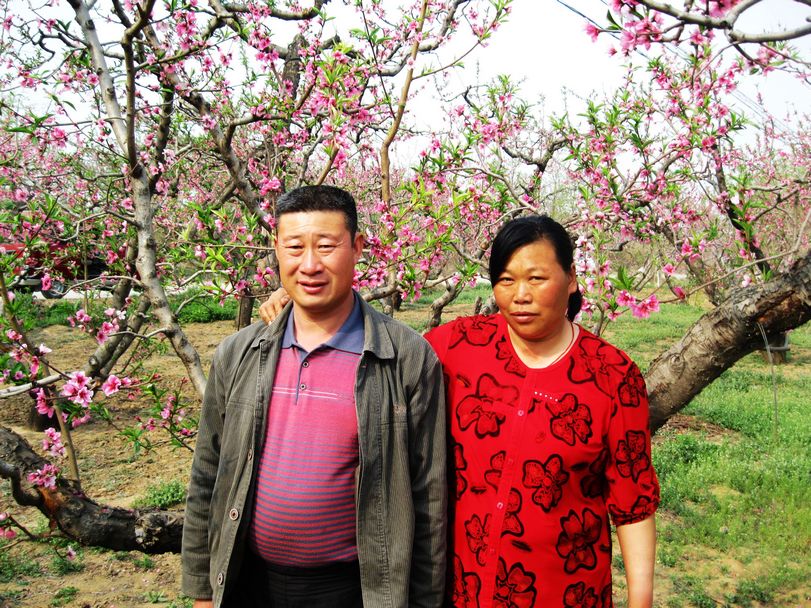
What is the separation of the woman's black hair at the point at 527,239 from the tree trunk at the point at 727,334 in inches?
29.7

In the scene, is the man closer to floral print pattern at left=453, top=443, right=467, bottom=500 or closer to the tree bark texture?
floral print pattern at left=453, top=443, right=467, bottom=500

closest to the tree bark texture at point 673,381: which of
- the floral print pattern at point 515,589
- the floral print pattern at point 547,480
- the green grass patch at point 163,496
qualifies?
the floral print pattern at point 547,480

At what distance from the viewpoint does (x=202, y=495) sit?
167 centimetres

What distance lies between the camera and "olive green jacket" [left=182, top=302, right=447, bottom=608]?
1.48 m

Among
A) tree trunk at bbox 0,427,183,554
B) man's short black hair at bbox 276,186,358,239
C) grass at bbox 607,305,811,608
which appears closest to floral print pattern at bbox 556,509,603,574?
man's short black hair at bbox 276,186,358,239

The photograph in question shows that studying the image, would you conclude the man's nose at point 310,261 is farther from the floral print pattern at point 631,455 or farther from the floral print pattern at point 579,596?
the floral print pattern at point 579,596

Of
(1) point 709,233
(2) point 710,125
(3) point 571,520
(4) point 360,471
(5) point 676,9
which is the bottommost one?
(3) point 571,520

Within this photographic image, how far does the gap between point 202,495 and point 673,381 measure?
1600mm

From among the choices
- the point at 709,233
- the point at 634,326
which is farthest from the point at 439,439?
the point at 634,326

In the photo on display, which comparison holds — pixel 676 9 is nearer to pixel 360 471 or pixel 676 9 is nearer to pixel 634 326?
pixel 360 471

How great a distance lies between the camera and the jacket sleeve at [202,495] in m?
1.66

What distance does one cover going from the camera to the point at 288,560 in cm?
152

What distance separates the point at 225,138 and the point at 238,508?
212 centimetres

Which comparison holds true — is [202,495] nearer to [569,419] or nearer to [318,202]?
[318,202]
